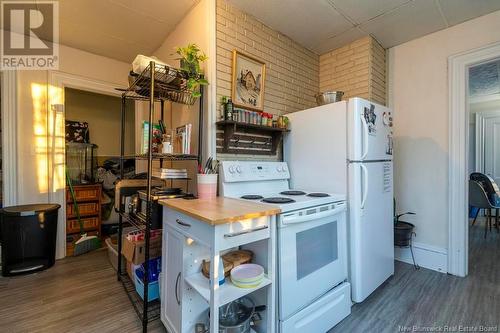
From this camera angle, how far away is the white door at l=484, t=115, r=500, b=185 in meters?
4.88

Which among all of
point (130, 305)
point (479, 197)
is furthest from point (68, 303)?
point (479, 197)

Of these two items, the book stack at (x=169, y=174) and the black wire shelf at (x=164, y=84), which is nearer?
the black wire shelf at (x=164, y=84)

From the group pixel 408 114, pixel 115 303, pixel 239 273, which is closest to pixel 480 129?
pixel 408 114

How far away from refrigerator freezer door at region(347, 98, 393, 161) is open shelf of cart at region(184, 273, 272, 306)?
1.22 m

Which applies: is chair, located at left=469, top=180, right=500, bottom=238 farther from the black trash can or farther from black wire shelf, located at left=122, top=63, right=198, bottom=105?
the black trash can

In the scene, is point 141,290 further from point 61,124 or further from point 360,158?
point 61,124

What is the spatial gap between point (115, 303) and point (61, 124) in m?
2.21

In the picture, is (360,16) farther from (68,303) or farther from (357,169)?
(68,303)

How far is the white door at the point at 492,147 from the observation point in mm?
4879

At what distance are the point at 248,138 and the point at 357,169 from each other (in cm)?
101

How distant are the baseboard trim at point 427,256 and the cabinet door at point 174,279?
2.58 m

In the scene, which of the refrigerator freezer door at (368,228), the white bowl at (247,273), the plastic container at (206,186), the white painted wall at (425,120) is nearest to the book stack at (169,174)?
the plastic container at (206,186)

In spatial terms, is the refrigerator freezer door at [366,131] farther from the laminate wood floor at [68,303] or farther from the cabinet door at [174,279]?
the laminate wood floor at [68,303]

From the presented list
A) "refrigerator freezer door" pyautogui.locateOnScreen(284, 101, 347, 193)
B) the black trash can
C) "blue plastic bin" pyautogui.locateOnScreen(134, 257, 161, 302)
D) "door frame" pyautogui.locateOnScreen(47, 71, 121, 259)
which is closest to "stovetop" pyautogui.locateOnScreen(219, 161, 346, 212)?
"refrigerator freezer door" pyautogui.locateOnScreen(284, 101, 347, 193)
